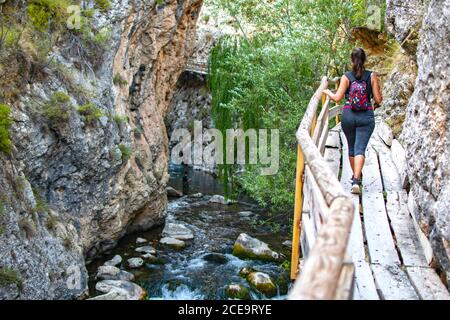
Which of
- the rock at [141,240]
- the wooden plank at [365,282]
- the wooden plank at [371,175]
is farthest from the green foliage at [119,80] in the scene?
the wooden plank at [365,282]

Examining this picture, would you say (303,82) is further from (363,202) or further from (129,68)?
(363,202)

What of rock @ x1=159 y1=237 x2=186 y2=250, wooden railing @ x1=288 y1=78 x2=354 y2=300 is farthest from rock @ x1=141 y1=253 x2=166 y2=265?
wooden railing @ x1=288 y1=78 x2=354 y2=300

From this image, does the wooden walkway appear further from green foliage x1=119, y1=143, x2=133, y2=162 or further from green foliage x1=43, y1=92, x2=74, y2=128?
green foliage x1=119, y1=143, x2=133, y2=162

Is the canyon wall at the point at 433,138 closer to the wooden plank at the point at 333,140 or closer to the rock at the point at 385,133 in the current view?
the wooden plank at the point at 333,140

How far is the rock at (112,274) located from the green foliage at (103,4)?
21.2ft

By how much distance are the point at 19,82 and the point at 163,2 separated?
7136 mm

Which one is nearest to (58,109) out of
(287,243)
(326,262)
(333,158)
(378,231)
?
(333,158)

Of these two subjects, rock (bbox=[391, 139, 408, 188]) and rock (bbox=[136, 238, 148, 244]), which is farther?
rock (bbox=[136, 238, 148, 244])

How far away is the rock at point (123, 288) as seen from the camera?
9631mm

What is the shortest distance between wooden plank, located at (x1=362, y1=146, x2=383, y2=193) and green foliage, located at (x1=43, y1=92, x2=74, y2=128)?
19.5 ft

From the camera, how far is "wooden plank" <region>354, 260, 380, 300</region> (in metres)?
3.67

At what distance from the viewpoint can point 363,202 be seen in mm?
5664

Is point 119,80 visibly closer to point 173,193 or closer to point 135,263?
point 135,263
